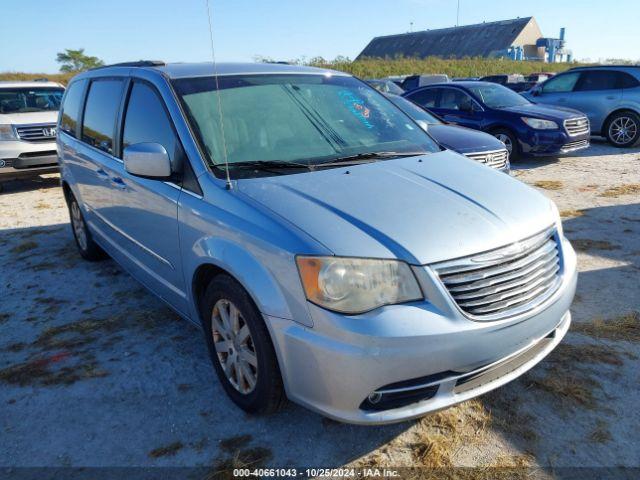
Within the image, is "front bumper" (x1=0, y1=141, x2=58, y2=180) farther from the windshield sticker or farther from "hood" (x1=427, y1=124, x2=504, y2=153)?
the windshield sticker

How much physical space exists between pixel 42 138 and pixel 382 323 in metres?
Result: 8.79

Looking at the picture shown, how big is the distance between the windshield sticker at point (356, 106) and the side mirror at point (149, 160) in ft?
4.49

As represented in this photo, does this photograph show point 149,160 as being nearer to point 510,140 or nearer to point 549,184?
point 549,184

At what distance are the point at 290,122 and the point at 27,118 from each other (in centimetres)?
780

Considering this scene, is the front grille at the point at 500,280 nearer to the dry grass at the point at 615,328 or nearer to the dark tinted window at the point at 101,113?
the dry grass at the point at 615,328

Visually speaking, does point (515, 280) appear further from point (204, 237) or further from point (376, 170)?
point (204, 237)

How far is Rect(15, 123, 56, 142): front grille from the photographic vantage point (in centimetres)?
871

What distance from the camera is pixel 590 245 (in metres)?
5.04

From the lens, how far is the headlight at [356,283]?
2.09 meters

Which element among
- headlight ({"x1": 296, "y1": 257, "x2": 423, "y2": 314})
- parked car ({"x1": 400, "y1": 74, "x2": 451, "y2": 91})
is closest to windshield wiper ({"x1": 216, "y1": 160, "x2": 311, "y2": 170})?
headlight ({"x1": 296, "y1": 257, "x2": 423, "y2": 314})

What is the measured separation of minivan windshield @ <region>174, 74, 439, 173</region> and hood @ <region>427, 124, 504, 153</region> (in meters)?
3.08

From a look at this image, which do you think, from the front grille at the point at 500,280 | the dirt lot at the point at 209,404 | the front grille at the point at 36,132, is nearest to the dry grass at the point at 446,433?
the dirt lot at the point at 209,404

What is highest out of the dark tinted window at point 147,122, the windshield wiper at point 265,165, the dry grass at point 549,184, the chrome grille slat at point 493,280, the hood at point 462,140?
the dark tinted window at point 147,122

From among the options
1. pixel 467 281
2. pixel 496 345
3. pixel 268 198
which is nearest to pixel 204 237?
pixel 268 198
